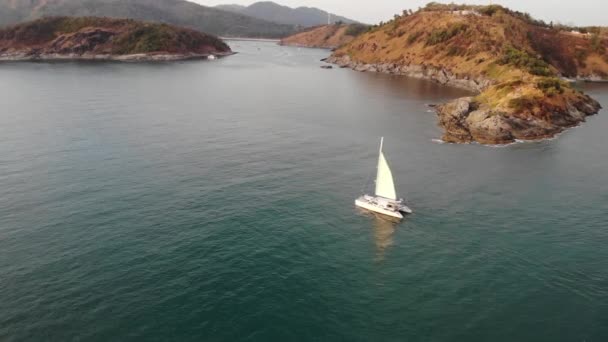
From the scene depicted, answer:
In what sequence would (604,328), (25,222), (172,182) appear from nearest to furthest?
(604,328), (25,222), (172,182)

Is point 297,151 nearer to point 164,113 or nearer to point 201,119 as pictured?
point 201,119

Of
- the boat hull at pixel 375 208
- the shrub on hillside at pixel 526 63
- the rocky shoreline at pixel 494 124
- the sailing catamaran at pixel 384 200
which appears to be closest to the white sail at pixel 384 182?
the sailing catamaran at pixel 384 200

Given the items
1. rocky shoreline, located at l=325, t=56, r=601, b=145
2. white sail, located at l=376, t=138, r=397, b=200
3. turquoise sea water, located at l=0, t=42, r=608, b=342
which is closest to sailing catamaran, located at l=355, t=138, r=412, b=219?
white sail, located at l=376, t=138, r=397, b=200

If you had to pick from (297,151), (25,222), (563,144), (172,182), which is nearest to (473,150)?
(563,144)

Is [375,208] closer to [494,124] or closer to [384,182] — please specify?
[384,182]

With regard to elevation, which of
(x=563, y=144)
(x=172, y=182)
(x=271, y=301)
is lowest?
(x=271, y=301)

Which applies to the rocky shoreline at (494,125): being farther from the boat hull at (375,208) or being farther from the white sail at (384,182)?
the boat hull at (375,208)
